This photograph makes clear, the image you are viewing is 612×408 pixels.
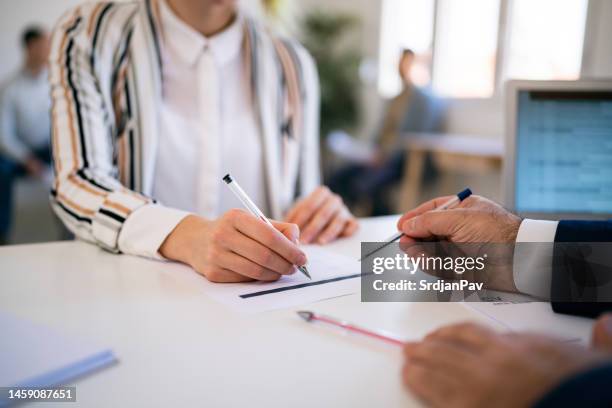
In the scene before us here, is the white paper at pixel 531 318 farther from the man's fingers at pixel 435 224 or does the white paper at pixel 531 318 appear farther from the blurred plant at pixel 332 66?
the blurred plant at pixel 332 66

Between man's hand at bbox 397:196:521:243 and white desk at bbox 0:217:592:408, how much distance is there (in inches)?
4.3

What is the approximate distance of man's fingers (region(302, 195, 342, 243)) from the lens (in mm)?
1008

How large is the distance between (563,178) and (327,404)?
0.87m

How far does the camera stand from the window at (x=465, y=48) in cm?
424

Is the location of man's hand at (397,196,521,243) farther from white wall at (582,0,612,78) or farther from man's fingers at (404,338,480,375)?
white wall at (582,0,612,78)

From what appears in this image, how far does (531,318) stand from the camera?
2.02ft

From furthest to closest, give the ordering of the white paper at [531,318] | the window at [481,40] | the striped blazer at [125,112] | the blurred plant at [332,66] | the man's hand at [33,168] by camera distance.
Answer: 1. the blurred plant at [332,66]
2. the man's hand at [33,168]
3. the window at [481,40]
4. the striped blazer at [125,112]
5. the white paper at [531,318]

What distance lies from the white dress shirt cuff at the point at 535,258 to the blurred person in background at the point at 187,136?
304mm

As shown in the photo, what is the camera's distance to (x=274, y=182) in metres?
1.34

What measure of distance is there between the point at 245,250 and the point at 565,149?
0.75 metres

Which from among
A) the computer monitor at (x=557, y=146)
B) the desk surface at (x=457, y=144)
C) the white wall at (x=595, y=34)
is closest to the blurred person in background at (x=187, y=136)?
the computer monitor at (x=557, y=146)

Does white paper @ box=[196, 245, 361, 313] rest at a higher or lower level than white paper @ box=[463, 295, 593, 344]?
lower

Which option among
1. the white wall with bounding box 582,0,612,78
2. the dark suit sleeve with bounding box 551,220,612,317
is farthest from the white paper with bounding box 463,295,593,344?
the white wall with bounding box 582,0,612,78

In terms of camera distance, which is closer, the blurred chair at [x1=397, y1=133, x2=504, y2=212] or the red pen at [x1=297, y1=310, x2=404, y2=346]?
the red pen at [x1=297, y1=310, x2=404, y2=346]
